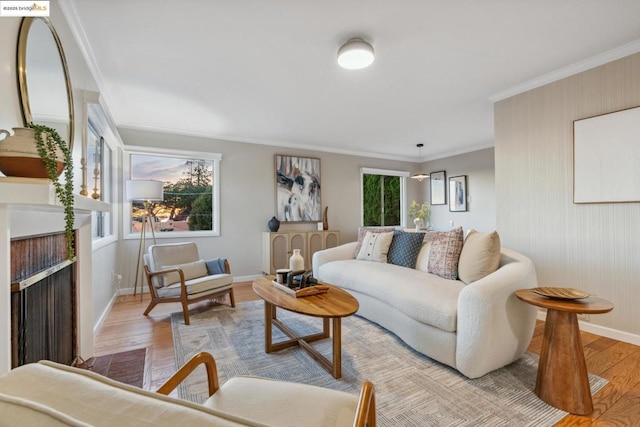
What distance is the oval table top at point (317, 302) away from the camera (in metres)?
1.87

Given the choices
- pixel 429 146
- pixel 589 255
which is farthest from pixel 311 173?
pixel 589 255

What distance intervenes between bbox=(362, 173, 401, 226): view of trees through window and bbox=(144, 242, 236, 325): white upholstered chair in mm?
3598

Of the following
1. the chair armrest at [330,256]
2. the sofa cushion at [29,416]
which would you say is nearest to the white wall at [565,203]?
the chair armrest at [330,256]

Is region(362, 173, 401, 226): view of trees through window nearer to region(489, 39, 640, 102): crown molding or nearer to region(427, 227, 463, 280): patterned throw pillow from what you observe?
region(489, 39, 640, 102): crown molding

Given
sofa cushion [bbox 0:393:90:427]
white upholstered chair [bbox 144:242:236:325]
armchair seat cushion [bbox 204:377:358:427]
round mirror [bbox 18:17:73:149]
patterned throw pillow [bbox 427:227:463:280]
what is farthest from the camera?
white upholstered chair [bbox 144:242:236:325]

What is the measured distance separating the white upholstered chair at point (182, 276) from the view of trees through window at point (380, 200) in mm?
3598

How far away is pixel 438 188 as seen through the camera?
6371 millimetres

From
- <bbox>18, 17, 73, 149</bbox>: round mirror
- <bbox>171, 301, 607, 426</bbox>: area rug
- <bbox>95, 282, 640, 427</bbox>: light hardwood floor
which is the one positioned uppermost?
<bbox>18, 17, 73, 149</bbox>: round mirror

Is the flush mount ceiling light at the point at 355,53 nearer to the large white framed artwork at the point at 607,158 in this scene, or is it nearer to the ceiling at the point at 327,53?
the ceiling at the point at 327,53

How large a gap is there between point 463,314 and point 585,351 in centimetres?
132

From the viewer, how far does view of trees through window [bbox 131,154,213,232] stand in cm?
427

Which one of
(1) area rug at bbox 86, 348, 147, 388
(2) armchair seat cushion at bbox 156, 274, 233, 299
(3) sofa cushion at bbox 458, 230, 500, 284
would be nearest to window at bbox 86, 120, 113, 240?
(2) armchair seat cushion at bbox 156, 274, 233, 299

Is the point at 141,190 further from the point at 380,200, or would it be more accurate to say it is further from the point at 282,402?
the point at 380,200

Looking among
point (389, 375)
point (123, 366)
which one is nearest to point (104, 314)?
point (123, 366)
